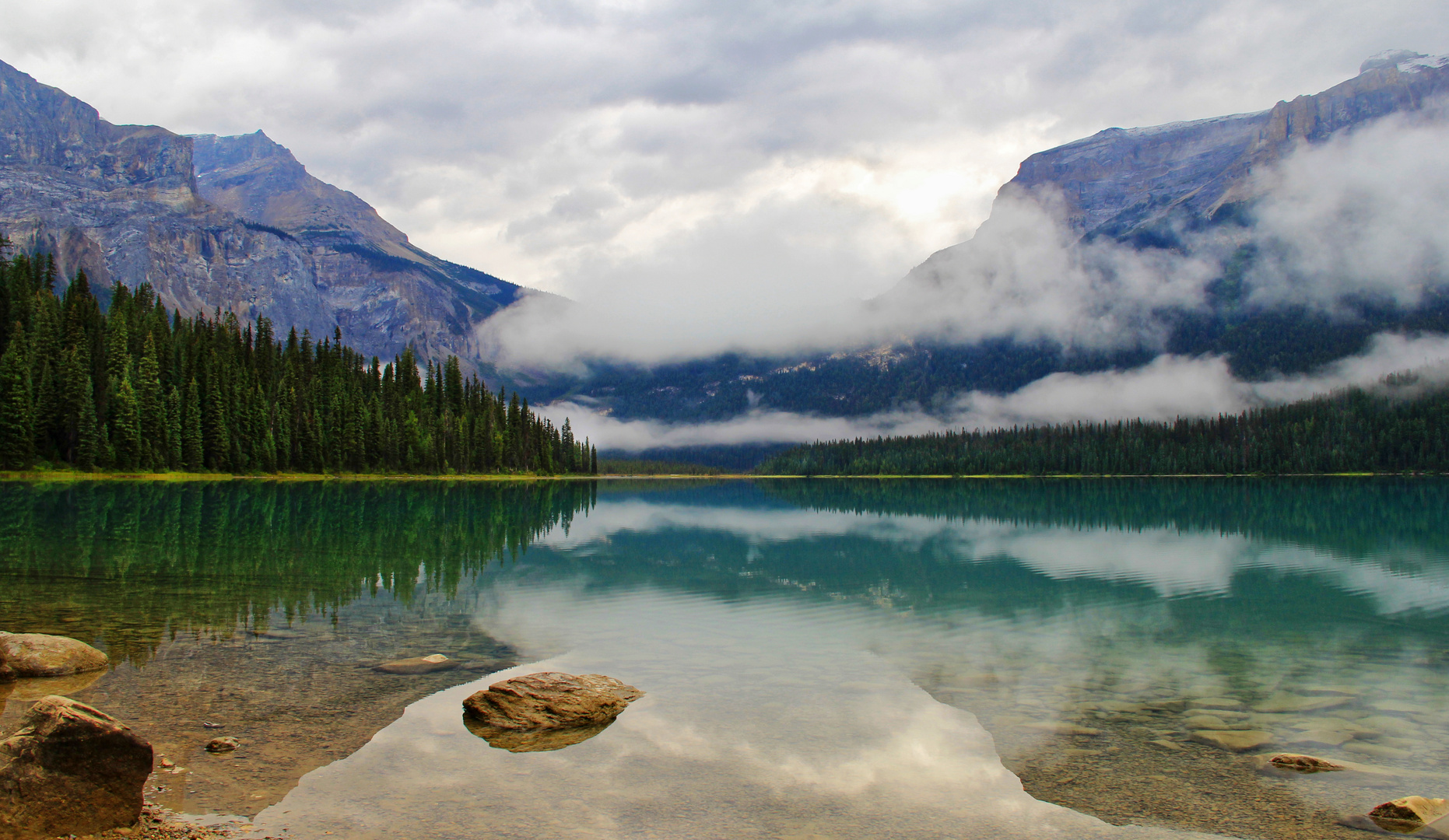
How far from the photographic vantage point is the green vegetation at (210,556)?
2178 centimetres

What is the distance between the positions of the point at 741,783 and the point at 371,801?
5076mm

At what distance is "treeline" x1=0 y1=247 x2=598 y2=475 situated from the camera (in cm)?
9762

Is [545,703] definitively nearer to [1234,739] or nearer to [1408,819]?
[1234,739]

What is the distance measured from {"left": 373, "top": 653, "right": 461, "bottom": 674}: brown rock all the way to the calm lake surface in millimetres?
454

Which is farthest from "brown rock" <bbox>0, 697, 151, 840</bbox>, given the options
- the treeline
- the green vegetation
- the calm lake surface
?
the treeline

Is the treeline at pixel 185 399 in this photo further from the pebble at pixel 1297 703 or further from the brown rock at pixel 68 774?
the pebble at pixel 1297 703

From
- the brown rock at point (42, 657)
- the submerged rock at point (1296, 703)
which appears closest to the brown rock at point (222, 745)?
the brown rock at point (42, 657)

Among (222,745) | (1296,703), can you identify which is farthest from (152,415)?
(1296,703)

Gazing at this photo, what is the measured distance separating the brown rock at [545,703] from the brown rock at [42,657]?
815cm

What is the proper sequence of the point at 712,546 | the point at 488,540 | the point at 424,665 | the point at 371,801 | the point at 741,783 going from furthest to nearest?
the point at 712,546 → the point at 488,540 → the point at 424,665 → the point at 741,783 → the point at 371,801

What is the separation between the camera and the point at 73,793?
9039mm

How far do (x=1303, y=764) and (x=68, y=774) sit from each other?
56.5ft

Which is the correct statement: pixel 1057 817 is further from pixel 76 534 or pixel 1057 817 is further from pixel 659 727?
pixel 76 534

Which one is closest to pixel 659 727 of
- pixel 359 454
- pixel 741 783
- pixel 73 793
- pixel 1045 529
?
pixel 741 783
